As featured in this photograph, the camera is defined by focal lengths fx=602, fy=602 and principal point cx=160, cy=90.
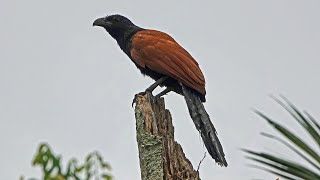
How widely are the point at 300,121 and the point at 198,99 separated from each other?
5.17 metres

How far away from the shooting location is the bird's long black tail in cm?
526

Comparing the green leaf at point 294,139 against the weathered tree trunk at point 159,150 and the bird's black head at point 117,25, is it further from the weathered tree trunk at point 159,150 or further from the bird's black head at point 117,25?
the bird's black head at point 117,25

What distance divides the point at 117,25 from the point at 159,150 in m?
4.86

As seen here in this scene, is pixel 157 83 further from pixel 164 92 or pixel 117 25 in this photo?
pixel 117 25

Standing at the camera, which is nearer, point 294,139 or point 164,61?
point 294,139

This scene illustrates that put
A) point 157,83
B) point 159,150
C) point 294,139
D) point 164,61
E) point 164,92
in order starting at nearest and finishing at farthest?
point 294,139, point 159,150, point 164,92, point 157,83, point 164,61

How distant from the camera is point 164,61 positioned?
7.29 metres

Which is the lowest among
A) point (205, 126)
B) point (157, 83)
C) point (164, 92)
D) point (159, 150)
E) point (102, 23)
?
point (159, 150)

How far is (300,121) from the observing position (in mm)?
1354

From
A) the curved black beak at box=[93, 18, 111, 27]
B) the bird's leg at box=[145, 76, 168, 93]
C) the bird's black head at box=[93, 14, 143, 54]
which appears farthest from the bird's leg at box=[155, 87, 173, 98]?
the curved black beak at box=[93, 18, 111, 27]

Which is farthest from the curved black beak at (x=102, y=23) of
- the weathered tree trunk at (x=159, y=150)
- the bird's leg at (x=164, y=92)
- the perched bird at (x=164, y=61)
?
the weathered tree trunk at (x=159, y=150)

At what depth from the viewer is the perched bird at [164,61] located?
21.1 feet

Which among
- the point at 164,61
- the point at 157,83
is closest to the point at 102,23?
the point at 164,61

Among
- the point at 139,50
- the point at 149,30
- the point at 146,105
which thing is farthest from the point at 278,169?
the point at 149,30
